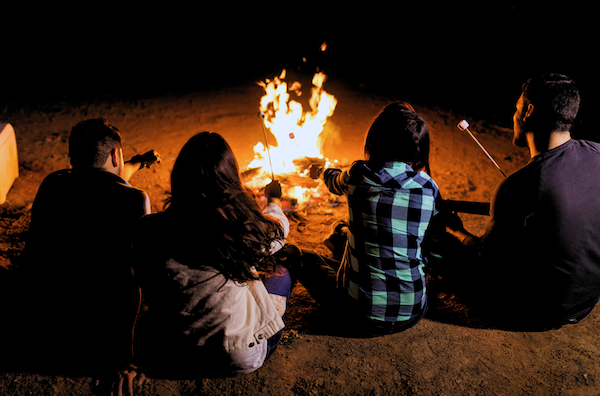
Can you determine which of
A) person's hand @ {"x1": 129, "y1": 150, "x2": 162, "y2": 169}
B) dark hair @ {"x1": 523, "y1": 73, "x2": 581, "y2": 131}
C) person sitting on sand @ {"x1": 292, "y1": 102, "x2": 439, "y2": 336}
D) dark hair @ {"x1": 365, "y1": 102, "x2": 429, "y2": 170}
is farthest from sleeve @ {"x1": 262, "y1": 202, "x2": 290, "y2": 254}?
dark hair @ {"x1": 523, "y1": 73, "x2": 581, "y2": 131}

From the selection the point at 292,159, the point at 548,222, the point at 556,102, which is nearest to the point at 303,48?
the point at 292,159

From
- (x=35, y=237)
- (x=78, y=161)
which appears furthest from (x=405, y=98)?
(x=35, y=237)

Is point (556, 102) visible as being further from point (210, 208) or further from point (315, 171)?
point (210, 208)

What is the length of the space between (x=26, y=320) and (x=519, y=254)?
433 cm

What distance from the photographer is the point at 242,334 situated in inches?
100

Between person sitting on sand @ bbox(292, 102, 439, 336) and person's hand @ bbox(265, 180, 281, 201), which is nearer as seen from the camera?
person sitting on sand @ bbox(292, 102, 439, 336)

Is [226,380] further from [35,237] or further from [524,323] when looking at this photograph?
[524,323]

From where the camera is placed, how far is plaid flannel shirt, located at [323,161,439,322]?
254 centimetres

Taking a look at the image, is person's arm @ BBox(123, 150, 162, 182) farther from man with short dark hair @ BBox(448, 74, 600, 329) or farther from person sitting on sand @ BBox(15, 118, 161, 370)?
man with short dark hair @ BBox(448, 74, 600, 329)

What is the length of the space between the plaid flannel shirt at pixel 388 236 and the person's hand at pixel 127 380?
186 cm

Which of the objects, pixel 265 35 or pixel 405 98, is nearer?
pixel 405 98

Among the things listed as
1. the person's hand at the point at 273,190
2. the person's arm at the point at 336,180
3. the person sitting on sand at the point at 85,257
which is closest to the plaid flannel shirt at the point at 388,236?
the person's arm at the point at 336,180

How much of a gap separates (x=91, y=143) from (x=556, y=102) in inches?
153

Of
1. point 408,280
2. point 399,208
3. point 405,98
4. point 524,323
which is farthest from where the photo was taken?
point 405,98
